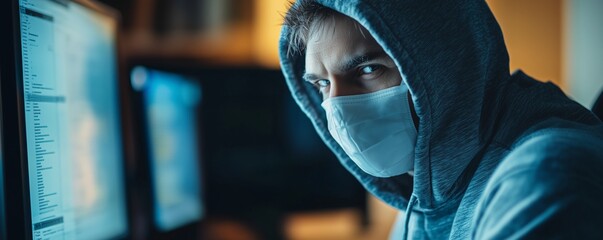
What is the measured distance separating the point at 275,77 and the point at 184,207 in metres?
0.60

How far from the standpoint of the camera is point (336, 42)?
84cm

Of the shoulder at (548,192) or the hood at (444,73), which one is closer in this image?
the shoulder at (548,192)

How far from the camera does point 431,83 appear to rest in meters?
0.76

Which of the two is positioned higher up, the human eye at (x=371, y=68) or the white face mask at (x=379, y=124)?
the human eye at (x=371, y=68)

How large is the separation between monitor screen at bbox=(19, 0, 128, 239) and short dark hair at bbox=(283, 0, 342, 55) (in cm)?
34

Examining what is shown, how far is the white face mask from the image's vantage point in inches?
32.0

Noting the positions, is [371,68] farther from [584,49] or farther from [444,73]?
[584,49]

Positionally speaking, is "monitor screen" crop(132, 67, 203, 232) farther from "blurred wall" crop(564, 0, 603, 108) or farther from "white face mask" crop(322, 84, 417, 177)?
"blurred wall" crop(564, 0, 603, 108)

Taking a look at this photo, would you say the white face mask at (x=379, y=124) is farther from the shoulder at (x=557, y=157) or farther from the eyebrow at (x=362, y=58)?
the shoulder at (x=557, y=157)

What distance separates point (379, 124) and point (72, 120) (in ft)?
1.54

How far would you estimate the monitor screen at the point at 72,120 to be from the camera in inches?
25.6

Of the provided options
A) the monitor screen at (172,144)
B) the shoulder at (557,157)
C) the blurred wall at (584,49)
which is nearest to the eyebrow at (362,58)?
the shoulder at (557,157)

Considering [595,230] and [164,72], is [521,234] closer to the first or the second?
[595,230]

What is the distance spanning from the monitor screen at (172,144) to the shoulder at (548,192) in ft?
2.58
